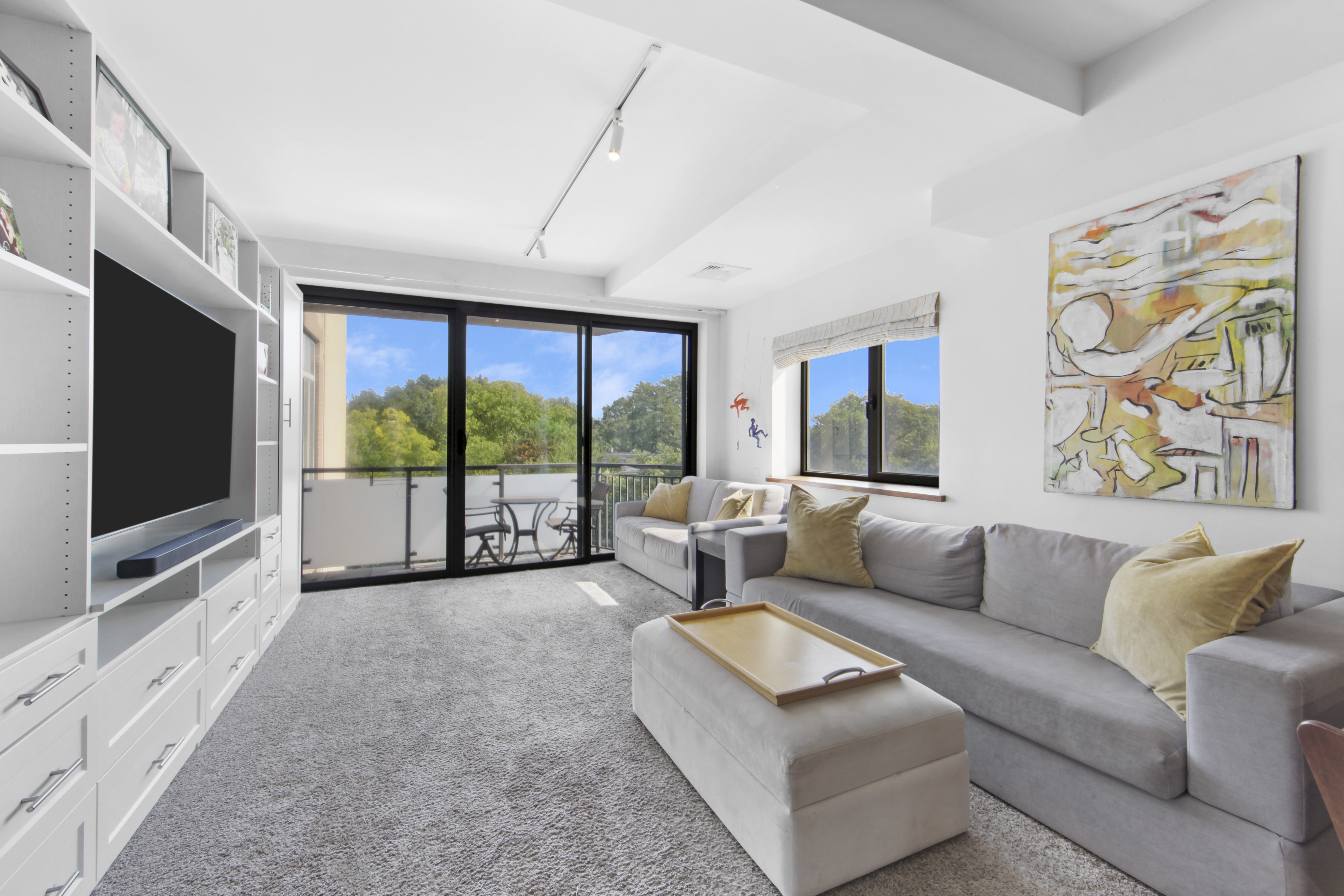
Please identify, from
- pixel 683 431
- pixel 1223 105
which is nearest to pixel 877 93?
pixel 1223 105

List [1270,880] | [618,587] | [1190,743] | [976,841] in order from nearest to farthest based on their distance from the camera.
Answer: [1270,880]
[1190,743]
[976,841]
[618,587]

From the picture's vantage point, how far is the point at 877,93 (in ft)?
6.44

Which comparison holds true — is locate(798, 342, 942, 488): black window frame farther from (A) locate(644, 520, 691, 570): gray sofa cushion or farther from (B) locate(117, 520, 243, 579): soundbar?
(B) locate(117, 520, 243, 579): soundbar

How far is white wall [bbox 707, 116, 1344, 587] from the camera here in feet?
6.27

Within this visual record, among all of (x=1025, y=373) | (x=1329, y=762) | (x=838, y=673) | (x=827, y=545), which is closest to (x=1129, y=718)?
(x=838, y=673)

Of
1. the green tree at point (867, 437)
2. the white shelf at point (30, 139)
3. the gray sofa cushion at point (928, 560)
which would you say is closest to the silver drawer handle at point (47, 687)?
the white shelf at point (30, 139)

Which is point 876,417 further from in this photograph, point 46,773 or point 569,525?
point 46,773

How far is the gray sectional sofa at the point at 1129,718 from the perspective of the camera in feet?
4.08

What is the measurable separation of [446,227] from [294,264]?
1154 mm

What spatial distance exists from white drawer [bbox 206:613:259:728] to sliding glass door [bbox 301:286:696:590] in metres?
1.71

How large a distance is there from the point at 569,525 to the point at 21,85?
4199mm

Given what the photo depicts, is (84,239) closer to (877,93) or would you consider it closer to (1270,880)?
(877,93)

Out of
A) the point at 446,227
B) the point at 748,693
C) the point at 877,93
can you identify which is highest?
the point at 446,227

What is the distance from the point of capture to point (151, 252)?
2.02 metres
